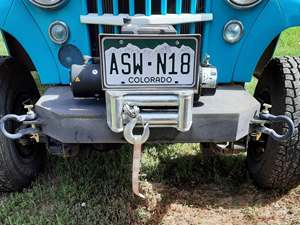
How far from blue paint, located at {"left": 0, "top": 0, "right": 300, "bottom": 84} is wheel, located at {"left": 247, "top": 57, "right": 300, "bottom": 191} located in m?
0.22

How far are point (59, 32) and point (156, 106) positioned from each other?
0.86 m

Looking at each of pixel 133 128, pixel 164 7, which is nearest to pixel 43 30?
pixel 164 7

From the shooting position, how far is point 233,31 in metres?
2.69

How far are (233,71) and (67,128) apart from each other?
113 cm

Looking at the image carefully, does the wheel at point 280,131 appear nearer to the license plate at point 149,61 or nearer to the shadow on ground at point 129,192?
the shadow on ground at point 129,192

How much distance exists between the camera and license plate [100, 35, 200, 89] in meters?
2.20

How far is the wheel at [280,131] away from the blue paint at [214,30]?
0.22 m

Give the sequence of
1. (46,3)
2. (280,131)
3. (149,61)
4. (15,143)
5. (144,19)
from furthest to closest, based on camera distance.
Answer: (15,143), (280,131), (46,3), (144,19), (149,61)

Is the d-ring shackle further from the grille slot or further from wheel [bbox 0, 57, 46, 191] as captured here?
wheel [bbox 0, 57, 46, 191]

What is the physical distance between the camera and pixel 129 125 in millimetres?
→ 2211

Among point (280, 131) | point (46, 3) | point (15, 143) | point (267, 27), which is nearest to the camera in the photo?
point (46, 3)

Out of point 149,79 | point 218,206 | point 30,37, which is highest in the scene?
point 30,37

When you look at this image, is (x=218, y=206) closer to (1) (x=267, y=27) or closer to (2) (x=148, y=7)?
(1) (x=267, y=27)

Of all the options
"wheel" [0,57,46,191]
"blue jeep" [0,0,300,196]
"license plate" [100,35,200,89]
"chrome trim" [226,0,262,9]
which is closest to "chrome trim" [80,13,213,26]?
"blue jeep" [0,0,300,196]
